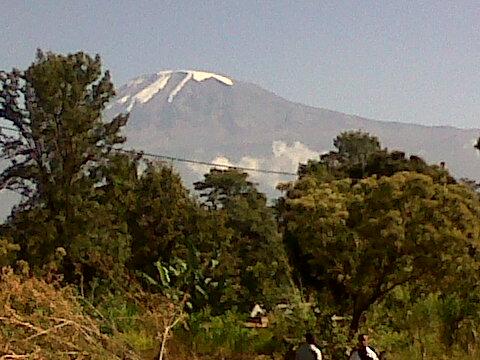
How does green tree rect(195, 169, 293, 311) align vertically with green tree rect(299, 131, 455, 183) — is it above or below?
below

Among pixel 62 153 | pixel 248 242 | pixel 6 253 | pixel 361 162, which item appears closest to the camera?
pixel 6 253

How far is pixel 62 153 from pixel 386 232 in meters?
17.2

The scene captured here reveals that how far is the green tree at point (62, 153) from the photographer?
95.3ft

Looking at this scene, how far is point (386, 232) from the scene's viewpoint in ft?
49.7

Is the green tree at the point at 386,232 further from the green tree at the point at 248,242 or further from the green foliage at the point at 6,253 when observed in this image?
the green foliage at the point at 6,253

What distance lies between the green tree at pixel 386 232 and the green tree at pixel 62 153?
13145 mm

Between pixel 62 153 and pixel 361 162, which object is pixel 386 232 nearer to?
pixel 62 153

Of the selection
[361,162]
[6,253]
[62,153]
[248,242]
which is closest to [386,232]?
[6,253]

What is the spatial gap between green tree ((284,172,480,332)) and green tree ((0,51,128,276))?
13.1 metres

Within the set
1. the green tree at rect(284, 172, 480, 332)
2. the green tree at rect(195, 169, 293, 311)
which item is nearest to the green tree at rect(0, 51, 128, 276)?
the green tree at rect(195, 169, 293, 311)

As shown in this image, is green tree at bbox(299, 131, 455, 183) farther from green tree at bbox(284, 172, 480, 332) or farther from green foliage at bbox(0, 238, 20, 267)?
green foliage at bbox(0, 238, 20, 267)

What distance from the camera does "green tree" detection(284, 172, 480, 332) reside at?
15289mm

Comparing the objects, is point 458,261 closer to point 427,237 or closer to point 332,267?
point 427,237

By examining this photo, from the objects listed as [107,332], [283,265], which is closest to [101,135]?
[283,265]
